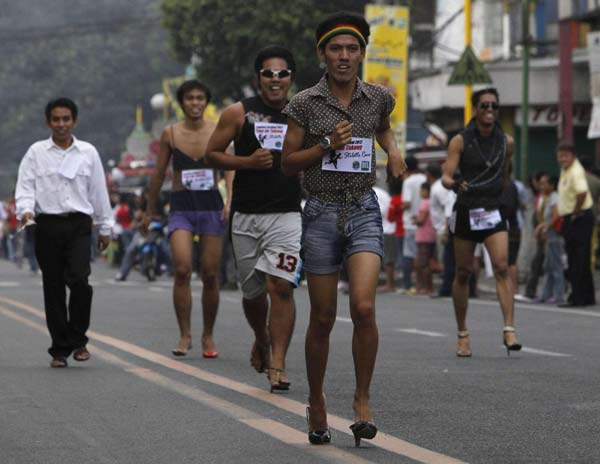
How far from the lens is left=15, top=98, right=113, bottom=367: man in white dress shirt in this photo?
1214cm

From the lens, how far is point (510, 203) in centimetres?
1350

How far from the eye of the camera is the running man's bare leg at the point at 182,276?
493 inches

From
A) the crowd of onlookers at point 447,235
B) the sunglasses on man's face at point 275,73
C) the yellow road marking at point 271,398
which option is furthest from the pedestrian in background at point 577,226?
the sunglasses on man's face at point 275,73

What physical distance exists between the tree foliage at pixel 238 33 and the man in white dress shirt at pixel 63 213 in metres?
30.0

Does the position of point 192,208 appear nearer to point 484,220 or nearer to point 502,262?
point 484,220

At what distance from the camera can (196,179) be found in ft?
41.6

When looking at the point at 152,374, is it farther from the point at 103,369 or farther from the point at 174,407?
the point at 174,407

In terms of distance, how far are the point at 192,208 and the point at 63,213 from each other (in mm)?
980

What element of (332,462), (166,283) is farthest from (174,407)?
(166,283)

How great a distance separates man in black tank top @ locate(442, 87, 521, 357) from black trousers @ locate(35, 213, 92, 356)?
2695 millimetres

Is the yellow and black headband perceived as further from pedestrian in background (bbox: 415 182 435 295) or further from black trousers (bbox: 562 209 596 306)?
pedestrian in background (bbox: 415 182 435 295)

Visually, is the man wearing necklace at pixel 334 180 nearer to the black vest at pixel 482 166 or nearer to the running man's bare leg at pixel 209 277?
the running man's bare leg at pixel 209 277

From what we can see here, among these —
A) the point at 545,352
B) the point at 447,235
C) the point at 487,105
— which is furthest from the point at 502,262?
the point at 447,235

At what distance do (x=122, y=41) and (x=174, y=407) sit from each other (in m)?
91.5
